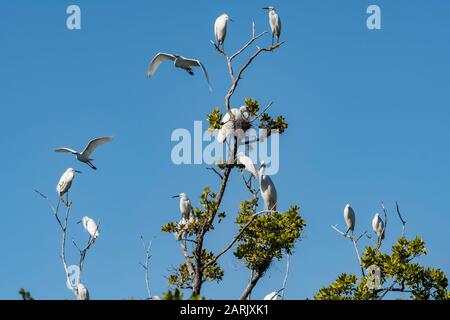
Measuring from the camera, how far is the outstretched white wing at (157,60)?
16.1 metres

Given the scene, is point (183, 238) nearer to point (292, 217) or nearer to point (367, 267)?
point (292, 217)

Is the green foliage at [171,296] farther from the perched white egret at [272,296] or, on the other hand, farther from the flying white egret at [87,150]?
the flying white egret at [87,150]

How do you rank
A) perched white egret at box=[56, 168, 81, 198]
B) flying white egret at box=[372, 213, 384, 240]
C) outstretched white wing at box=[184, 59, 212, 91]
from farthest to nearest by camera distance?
flying white egret at box=[372, 213, 384, 240] → perched white egret at box=[56, 168, 81, 198] → outstretched white wing at box=[184, 59, 212, 91]

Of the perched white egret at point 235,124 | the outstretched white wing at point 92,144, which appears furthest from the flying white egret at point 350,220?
the outstretched white wing at point 92,144

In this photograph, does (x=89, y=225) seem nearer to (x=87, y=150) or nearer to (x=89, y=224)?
(x=89, y=224)

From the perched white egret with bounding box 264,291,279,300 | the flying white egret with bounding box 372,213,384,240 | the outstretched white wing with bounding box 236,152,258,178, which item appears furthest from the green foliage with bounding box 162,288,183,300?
the flying white egret with bounding box 372,213,384,240

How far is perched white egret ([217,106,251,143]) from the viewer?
14.0 m

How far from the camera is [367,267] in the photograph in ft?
48.1

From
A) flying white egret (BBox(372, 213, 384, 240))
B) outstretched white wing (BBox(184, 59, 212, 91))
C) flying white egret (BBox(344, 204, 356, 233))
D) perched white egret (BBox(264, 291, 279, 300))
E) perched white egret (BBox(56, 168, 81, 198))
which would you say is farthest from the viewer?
flying white egret (BBox(344, 204, 356, 233))

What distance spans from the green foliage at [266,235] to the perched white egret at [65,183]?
14.0 ft

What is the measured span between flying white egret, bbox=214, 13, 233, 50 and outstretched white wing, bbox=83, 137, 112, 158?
3022mm

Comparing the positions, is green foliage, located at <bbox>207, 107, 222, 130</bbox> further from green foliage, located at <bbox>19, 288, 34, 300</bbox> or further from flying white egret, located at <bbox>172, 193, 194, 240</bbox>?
green foliage, located at <bbox>19, 288, 34, 300</bbox>
